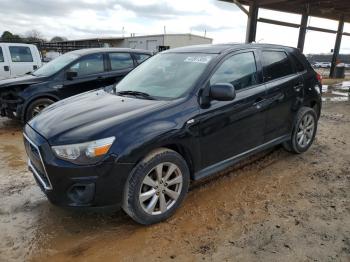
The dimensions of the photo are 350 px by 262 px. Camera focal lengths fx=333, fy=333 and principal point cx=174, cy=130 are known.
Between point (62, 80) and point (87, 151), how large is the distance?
4.79 metres

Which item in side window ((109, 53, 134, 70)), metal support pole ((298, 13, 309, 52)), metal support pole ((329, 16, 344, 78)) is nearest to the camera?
side window ((109, 53, 134, 70))

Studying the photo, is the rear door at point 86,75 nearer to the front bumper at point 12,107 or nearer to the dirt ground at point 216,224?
the front bumper at point 12,107

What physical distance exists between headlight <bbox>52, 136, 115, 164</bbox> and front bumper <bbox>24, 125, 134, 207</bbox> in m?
0.05

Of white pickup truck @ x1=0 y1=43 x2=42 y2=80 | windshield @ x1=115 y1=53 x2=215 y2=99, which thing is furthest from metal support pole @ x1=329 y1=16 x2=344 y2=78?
windshield @ x1=115 y1=53 x2=215 y2=99

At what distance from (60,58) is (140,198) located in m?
5.77

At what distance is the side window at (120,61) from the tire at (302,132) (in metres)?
4.36

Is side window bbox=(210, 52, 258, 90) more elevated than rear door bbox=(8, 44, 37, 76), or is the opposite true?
side window bbox=(210, 52, 258, 90)

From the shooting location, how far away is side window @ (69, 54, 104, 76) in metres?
7.35

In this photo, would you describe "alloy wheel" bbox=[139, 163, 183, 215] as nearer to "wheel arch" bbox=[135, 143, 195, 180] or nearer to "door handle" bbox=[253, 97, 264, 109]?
"wheel arch" bbox=[135, 143, 195, 180]

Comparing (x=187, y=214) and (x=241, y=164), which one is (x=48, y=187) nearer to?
(x=187, y=214)

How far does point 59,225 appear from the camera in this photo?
11.0 ft

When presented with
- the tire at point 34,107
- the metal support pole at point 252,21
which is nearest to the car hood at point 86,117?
the tire at point 34,107

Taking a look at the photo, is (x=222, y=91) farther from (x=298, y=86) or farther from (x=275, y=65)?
(x=298, y=86)

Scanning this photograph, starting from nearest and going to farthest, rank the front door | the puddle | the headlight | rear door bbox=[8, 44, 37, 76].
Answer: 1. the headlight
2. the front door
3. rear door bbox=[8, 44, 37, 76]
4. the puddle
